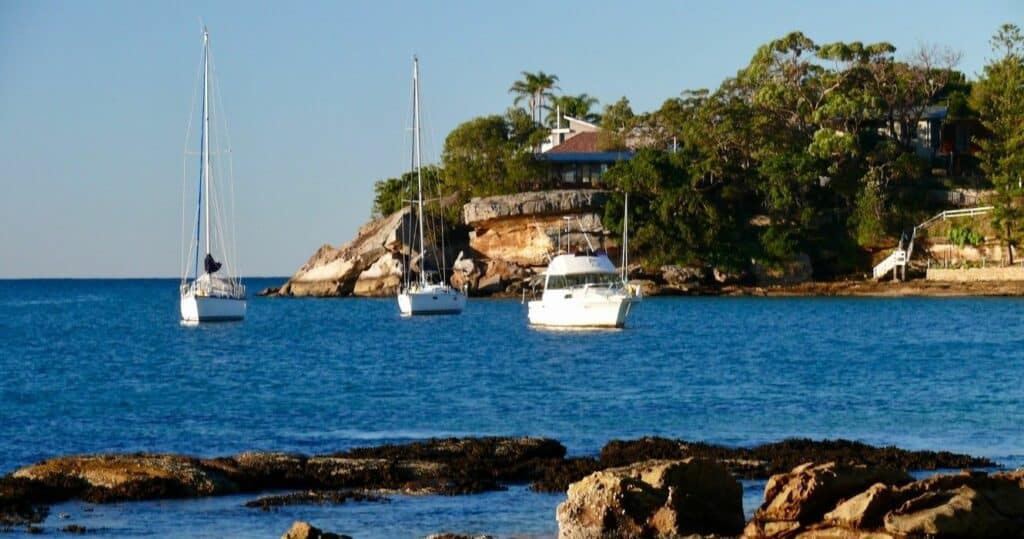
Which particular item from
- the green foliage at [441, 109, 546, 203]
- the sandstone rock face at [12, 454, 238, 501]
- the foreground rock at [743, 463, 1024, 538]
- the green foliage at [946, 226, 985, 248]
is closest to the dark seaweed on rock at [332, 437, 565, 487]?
the sandstone rock face at [12, 454, 238, 501]

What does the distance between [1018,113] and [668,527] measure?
7776 centimetres

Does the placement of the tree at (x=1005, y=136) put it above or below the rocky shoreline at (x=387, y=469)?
above

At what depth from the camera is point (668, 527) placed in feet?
56.2

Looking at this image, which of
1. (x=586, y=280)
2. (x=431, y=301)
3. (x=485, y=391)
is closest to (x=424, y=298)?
(x=431, y=301)

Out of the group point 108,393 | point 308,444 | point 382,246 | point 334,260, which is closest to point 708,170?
point 382,246

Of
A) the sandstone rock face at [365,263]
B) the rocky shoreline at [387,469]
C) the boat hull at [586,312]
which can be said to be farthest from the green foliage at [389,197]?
the rocky shoreline at [387,469]

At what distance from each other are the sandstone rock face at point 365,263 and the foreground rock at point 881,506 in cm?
8498

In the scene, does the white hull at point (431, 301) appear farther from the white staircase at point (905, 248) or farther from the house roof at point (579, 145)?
the white staircase at point (905, 248)

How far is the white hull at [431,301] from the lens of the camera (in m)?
80.7

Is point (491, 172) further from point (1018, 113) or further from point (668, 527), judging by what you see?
point (668, 527)

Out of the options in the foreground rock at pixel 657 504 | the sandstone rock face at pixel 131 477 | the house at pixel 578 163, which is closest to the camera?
the foreground rock at pixel 657 504

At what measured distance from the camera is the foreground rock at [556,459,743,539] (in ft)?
56.5

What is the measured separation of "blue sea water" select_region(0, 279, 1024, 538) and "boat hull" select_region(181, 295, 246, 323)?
1.13m

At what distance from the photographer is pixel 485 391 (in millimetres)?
39469
